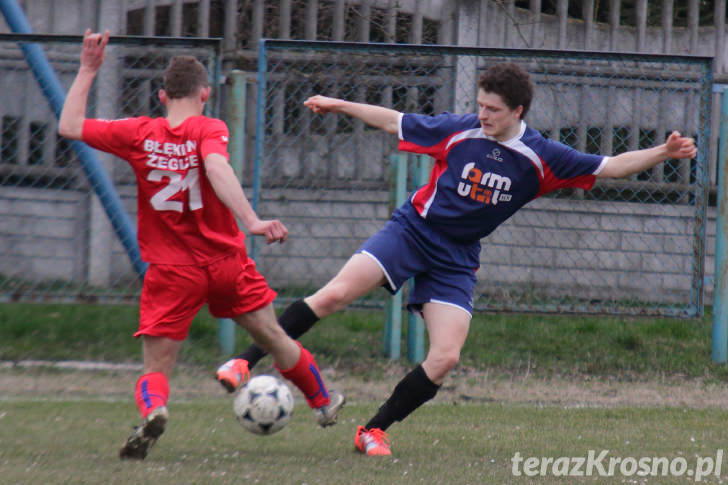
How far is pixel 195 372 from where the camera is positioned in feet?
19.9

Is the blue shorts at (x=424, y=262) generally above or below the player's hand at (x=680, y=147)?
below

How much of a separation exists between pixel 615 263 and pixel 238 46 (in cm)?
338

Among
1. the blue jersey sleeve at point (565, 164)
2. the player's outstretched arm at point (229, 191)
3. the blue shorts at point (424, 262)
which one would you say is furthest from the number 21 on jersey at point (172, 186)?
the blue jersey sleeve at point (565, 164)

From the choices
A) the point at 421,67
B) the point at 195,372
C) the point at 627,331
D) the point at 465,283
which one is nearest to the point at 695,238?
the point at 627,331

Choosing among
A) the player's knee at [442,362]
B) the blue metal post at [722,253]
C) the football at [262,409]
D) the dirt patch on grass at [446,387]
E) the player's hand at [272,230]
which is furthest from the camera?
the blue metal post at [722,253]

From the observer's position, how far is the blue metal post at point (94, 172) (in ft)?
20.5

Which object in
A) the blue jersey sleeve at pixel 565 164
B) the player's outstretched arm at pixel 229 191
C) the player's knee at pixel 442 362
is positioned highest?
the blue jersey sleeve at pixel 565 164

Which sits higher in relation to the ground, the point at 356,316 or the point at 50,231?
the point at 50,231

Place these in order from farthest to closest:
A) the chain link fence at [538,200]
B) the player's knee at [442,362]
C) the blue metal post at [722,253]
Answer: the chain link fence at [538,200] < the blue metal post at [722,253] < the player's knee at [442,362]

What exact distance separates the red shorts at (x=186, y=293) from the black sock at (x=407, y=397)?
75cm

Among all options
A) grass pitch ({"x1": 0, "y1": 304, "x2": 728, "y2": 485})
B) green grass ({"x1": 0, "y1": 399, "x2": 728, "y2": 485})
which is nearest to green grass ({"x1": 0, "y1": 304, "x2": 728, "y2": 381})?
grass pitch ({"x1": 0, "y1": 304, "x2": 728, "y2": 485})

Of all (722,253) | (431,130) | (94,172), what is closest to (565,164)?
(431,130)

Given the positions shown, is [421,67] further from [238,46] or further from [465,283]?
[465,283]

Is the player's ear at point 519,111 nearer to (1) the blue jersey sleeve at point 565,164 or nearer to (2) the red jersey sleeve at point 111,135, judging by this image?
(1) the blue jersey sleeve at point 565,164
